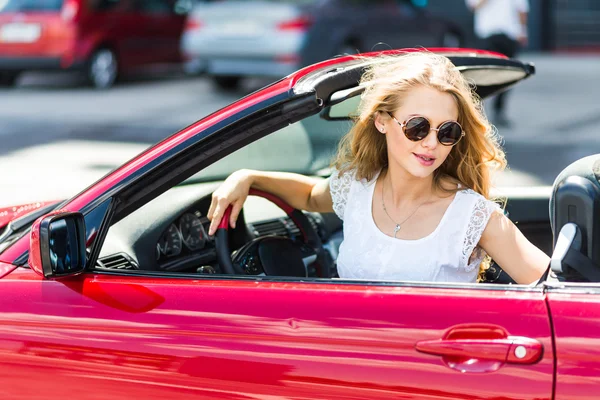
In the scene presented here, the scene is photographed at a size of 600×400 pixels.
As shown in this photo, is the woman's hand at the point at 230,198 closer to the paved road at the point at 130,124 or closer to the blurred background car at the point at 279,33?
the paved road at the point at 130,124

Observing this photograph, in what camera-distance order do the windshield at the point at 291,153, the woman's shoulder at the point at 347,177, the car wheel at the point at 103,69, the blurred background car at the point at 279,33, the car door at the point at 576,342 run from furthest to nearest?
the car wheel at the point at 103,69, the blurred background car at the point at 279,33, the windshield at the point at 291,153, the woman's shoulder at the point at 347,177, the car door at the point at 576,342

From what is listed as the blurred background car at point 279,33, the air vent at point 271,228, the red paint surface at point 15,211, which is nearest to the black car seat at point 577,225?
the air vent at point 271,228

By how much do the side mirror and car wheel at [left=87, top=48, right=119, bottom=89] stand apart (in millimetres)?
10765

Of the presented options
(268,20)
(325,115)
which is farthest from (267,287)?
(268,20)

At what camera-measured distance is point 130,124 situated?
9.99 m

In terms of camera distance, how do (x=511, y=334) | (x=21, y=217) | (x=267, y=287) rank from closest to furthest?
(x=511, y=334), (x=267, y=287), (x=21, y=217)

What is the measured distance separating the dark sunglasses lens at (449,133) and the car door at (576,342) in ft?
1.60

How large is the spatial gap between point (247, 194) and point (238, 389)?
2.84ft

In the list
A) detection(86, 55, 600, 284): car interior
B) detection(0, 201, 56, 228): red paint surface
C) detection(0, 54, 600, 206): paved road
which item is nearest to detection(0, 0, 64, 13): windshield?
detection(0, 54, 600, 206): paved road


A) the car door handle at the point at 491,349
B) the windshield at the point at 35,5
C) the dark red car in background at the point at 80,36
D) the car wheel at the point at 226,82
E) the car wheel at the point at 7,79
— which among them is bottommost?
the car wheel at the point at 226,82

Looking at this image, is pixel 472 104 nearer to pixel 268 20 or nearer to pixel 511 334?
pixel 511 334

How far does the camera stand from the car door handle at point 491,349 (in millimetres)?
1818

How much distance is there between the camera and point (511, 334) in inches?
72.9

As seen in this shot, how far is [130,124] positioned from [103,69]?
310 centimetres
